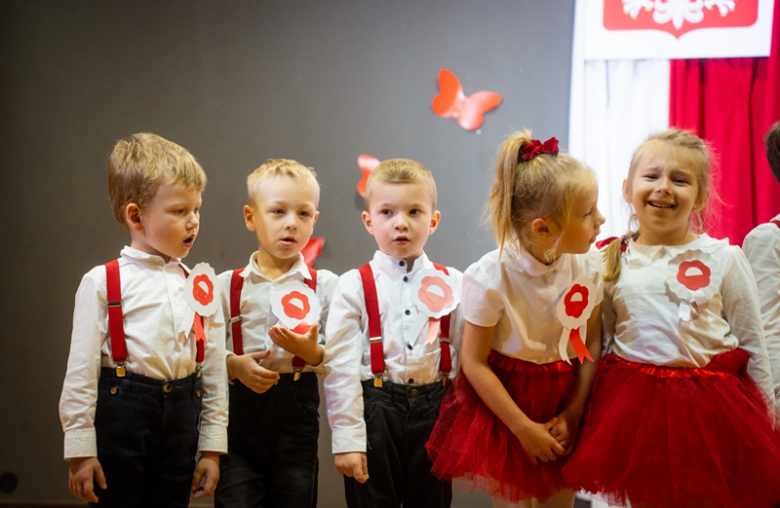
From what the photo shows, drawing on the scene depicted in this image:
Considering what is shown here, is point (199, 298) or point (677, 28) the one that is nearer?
point (199, 298)

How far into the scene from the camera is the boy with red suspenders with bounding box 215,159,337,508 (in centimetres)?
158

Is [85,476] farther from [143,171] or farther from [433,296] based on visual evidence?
[433,296]

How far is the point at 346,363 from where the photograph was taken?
1.54m

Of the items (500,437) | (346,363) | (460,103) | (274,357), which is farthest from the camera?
(460,103)

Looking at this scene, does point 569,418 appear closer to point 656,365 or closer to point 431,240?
point 656,365

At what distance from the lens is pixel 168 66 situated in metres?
2.59

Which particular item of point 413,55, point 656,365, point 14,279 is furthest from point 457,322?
point 14,279

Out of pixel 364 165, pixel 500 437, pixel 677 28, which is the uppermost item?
pixel 677 28

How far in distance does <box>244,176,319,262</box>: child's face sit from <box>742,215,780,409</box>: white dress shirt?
4.58 ft

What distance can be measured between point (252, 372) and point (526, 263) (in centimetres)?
81

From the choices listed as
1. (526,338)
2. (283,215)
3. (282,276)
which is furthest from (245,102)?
(526,338)

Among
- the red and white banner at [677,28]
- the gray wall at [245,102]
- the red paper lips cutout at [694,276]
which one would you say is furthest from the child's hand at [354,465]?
the red and white banner at [677,28]

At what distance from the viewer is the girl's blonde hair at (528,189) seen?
1.41m

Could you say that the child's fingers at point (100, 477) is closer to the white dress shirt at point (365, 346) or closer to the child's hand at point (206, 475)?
the child's hand at point (206, 475)
